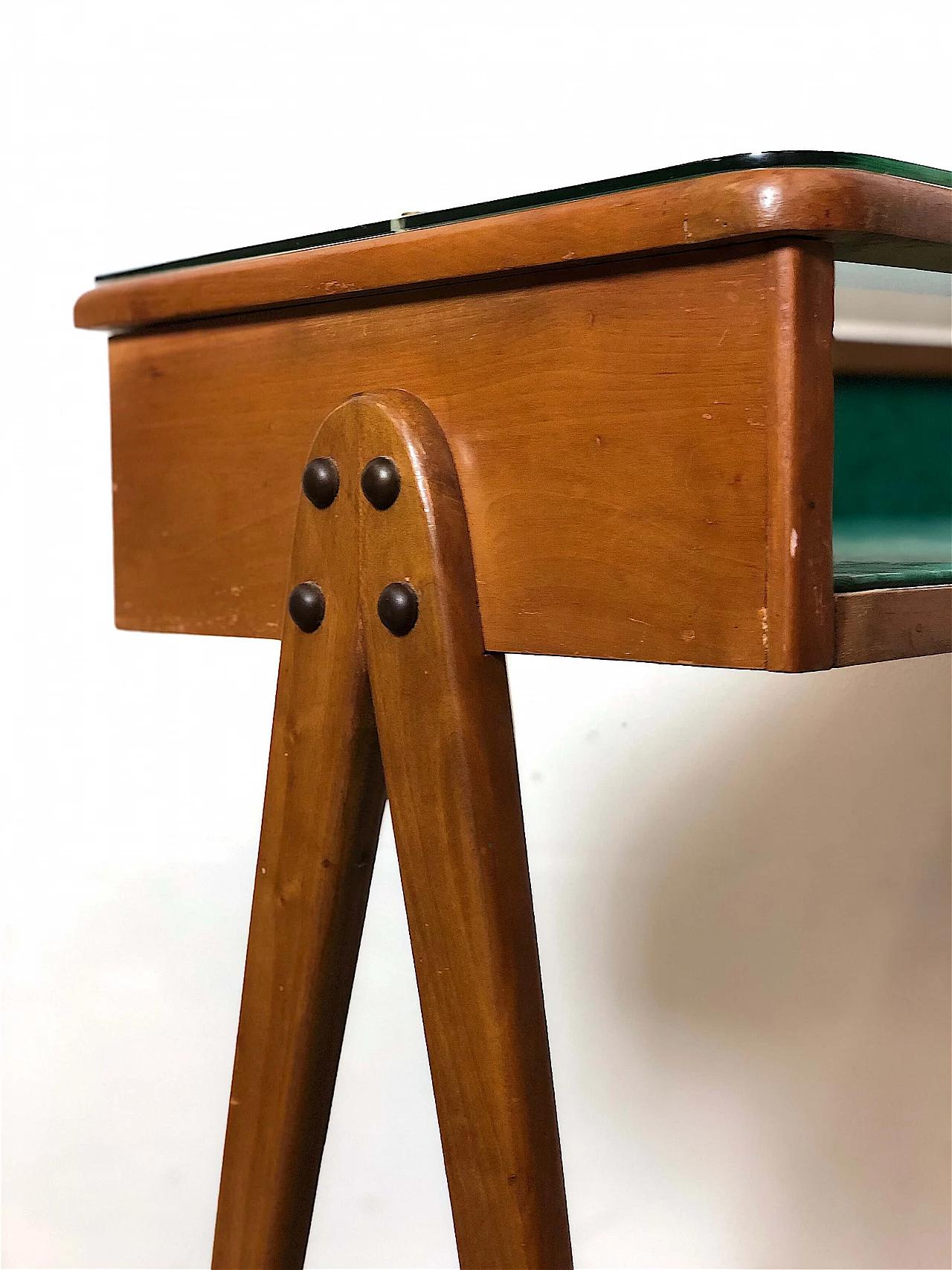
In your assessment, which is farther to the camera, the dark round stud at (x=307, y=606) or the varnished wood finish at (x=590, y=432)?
the dark round stud at (x=307, y=606)

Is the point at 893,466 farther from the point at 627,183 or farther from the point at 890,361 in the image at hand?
the point at 627,183

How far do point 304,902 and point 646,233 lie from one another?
39 centimetres

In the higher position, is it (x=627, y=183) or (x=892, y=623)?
(x=627, y=183)

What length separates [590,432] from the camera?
70 centimetres

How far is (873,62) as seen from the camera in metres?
1.59

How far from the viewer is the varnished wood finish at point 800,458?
2.03 ft

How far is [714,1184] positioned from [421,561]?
3.63 ft

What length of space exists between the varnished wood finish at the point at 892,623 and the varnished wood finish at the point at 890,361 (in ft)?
1.75

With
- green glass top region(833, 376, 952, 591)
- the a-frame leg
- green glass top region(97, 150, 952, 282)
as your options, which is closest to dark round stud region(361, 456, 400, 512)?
the a-frame leg

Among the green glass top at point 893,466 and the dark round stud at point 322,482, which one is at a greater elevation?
the dark round stud at point 322,482

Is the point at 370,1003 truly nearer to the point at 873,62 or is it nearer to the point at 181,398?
the point at 181,398

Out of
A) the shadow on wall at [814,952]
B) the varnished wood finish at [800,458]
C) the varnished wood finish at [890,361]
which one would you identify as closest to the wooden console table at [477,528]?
the varnished wood finish at [800,458]

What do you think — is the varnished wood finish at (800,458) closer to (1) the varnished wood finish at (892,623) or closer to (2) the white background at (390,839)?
(1) the varnished wood finish at (892,623)

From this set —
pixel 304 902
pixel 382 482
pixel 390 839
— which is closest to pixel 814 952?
pixel 390 839
